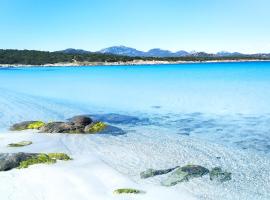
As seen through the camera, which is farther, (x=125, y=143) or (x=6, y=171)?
(x=125, y=143)

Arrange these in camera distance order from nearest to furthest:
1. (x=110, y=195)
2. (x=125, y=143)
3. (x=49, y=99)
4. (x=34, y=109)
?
(x=110, y=195), (x=125, y=143), (x=34, y=109), (x=49, y=99)

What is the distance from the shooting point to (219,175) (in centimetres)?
1423

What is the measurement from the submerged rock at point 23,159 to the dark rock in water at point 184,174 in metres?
4.48

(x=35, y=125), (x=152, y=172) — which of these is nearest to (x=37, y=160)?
(x=152, y=172)

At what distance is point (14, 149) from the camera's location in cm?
1812

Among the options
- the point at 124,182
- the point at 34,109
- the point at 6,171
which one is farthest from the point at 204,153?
the point at 34,109

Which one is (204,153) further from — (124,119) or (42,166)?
(124,119)

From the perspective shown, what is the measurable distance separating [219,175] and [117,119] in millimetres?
14389

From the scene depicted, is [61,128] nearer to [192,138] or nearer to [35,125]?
[35,125]

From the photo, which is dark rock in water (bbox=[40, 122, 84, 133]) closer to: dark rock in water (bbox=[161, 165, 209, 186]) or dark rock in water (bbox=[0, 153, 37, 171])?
dark rock in water (bbox=[0, 153, 37, 171])

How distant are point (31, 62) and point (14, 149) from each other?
173712 millimetres

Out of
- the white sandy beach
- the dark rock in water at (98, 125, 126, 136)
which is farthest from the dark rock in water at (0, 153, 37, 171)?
the dark rock in water at (98, 125, 126, 136)

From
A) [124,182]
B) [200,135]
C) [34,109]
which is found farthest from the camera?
[34,109]

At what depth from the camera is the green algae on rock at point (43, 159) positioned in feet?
49.6
